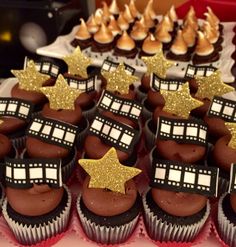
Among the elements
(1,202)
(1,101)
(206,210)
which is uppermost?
(1,101)

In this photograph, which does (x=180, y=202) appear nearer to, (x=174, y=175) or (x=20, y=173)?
(x=174, y=175)

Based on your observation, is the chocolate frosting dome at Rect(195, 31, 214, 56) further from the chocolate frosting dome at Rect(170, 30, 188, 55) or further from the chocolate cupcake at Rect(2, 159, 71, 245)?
the chocolate cupcake at Rect(2, 159, 71, 245)

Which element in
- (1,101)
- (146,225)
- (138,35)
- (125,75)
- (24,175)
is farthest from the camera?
(138,35)

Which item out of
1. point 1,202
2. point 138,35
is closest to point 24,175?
point 1,202

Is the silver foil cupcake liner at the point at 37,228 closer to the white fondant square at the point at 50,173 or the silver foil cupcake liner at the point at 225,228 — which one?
the white fondant square at the point at 50,173

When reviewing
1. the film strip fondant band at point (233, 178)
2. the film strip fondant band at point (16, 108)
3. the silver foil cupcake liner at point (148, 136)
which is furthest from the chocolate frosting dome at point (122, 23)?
the film strip fondant band at point (233, 178)

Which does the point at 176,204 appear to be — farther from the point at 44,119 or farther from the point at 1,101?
the point at 1,101

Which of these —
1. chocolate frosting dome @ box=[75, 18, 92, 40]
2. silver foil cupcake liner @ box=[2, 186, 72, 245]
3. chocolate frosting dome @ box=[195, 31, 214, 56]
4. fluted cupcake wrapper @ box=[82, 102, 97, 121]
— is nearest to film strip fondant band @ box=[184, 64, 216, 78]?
fluted cupcake wrapper @ box=[82, 102, 97, 121]
